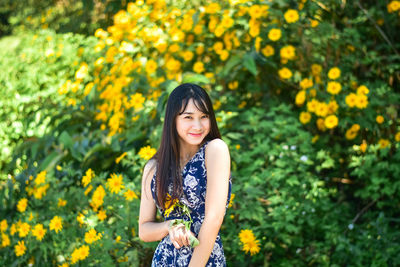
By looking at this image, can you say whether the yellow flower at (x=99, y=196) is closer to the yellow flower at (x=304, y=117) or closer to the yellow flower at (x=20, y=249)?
the yellow flower at (x=20, y=249)

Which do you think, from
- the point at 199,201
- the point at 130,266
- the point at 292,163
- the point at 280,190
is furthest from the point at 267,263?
the point at 199,201

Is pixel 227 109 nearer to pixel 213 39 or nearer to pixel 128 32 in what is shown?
pixel 213 39

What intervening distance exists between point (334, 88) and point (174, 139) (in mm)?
1691

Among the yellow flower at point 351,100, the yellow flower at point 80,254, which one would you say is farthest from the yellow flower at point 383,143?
the yellow flower at point 80,254

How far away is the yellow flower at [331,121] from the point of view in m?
2.87

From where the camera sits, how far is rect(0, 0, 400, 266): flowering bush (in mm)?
2357

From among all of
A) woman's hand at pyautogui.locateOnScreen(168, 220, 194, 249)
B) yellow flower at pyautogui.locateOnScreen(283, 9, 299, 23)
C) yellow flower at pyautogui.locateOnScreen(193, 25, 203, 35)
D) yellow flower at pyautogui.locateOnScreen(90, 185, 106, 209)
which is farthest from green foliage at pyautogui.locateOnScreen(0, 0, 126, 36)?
woman's hand at pyautogui.locateOnScreen(168, 220, 194, 249)

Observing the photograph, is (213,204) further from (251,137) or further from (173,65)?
(173,65)

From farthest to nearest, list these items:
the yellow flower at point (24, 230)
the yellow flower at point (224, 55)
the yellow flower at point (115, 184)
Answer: the yellow flower at point (224, 55), the yellow flower at point (24, 230), the yellow flower at point (115, 184)

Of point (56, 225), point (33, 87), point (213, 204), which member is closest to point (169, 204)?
point (213, 204)

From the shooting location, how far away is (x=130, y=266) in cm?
212

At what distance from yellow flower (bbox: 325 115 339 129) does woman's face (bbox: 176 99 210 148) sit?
62.2 inches

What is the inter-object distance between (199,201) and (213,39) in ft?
6.86

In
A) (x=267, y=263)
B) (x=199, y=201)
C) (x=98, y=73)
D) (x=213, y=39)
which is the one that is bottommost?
(x=267, y=263)
